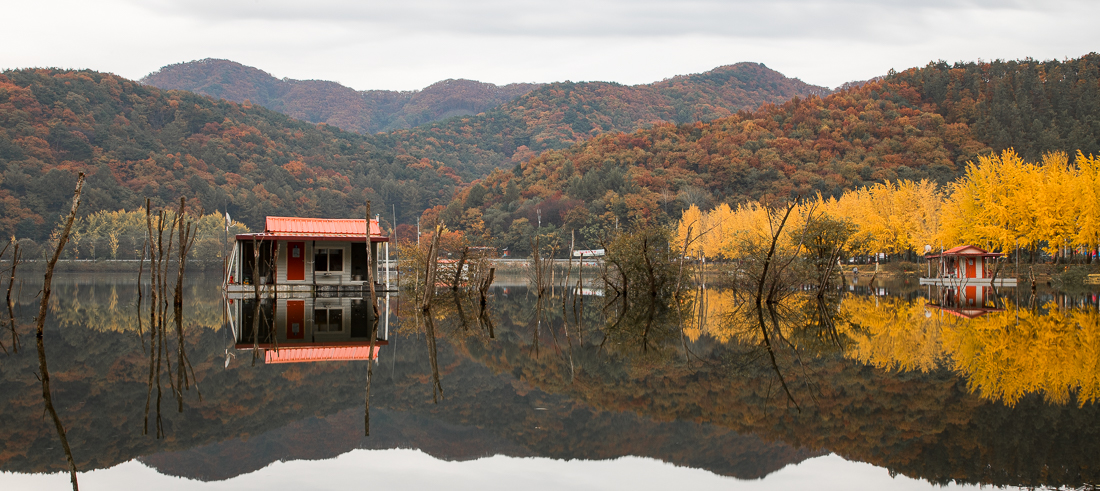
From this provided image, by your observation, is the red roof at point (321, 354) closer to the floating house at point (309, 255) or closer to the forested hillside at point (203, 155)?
the floating house at point (309, 255)

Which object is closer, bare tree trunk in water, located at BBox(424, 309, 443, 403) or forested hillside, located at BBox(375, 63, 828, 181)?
bare tree trunk in water, located at BBox(424, 309, 443, 403)

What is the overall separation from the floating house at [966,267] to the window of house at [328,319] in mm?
30431

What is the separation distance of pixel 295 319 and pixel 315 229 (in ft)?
38.6

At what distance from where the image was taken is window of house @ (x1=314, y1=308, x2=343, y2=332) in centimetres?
1538

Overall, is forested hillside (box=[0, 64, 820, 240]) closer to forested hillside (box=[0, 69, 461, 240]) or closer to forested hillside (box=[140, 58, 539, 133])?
forested hillside (box=[0, 69, 461, 240])

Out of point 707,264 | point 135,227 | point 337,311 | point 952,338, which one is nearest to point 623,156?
point 707,264

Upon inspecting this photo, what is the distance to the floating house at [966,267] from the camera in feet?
128

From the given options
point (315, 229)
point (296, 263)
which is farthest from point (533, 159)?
point (315, 229)

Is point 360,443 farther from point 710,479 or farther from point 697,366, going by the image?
point 697,366

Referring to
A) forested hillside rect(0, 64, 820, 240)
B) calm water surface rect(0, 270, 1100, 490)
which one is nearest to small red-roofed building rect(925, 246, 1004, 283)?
calm water surface rect(0, 270, 1100, 490)

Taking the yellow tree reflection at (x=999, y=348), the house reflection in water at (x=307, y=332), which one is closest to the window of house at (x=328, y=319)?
the house reflection in water at (x=307, y=332)

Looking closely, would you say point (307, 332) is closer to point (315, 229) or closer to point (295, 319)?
point (295, 319)

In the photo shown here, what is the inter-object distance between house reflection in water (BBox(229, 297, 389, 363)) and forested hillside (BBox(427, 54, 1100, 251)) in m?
54.0

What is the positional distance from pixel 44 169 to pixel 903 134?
8982 centimetres
